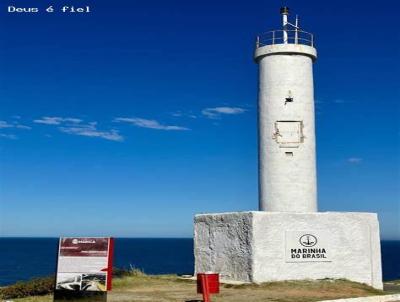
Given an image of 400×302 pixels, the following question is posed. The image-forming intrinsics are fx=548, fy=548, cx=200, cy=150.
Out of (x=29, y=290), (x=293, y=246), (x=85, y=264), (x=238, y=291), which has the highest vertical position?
(x=293, y=246)

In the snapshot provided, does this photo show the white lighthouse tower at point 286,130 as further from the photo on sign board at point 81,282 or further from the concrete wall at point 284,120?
the photo on sign board at point 81,282

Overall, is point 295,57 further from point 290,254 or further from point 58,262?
point 58,262

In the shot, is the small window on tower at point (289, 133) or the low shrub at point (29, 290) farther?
the small window on tower at point (289, 133)

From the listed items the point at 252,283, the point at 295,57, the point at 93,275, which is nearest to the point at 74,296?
the point at 93,275

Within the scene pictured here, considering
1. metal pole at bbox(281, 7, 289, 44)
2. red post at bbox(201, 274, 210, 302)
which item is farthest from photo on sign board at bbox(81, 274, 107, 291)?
metal pole at bbox(281, 7, 289, 44)

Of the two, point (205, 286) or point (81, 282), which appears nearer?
point (81, 282)

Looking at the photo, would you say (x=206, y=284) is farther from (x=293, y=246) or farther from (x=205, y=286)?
(x=293, y=246)

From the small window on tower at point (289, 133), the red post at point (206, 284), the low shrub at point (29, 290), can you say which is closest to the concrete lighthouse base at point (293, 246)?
the small window on tower at point (289, 133)

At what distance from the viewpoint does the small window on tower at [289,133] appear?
67.8 ft

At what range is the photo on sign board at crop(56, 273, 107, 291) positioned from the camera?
11.9 metres

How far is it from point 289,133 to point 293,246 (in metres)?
4.37

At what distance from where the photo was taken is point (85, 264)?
12.1m

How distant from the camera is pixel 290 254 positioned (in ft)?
61.8

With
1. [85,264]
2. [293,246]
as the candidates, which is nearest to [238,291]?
[293,246]
